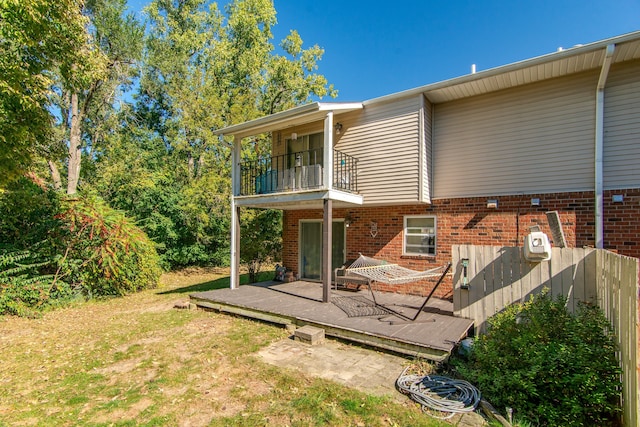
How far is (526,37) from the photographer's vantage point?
10.2m

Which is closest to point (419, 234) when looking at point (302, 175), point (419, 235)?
point (419, 235)

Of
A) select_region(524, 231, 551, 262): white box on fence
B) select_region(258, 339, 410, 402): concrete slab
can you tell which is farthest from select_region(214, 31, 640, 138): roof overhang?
select_region(258, 339, 410, 402): concrete slab

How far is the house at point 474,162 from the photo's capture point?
6105 mm

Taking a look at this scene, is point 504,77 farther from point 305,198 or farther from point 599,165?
point 305,198

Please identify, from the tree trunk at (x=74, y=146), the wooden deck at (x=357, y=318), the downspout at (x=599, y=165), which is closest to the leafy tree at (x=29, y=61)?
the wooden deck at (x=357, y=318)

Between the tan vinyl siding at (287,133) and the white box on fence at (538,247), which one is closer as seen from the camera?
the white box on fence at (538,247)

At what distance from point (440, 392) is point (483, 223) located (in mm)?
4853

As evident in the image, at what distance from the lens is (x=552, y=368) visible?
328cm

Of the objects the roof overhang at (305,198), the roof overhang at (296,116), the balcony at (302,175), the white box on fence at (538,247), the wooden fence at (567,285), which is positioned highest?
the roof overhang at (296,116)

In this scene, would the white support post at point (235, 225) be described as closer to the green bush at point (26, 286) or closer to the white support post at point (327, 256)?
the white support post at point (327, 256)

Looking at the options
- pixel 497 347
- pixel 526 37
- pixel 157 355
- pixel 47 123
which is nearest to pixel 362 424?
pixel 497 347

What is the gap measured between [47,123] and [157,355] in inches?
260

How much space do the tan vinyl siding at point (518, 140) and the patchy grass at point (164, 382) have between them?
5679 millimetres

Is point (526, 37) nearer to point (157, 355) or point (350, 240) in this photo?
point (350, 240)
